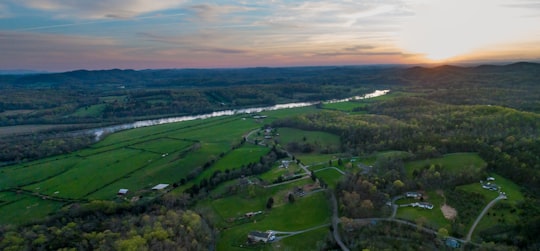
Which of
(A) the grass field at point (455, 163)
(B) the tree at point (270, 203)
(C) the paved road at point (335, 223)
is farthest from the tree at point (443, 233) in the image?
(B) the tree at point (270, 203)

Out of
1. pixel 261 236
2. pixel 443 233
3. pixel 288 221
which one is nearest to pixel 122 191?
pixel 261 236

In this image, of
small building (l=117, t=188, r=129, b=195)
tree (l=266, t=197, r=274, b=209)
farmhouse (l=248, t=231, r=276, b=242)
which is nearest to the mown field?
small building (l=117, t=188, r=129, b=195)

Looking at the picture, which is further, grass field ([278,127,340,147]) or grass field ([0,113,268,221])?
grass field ([278,127,340,147])

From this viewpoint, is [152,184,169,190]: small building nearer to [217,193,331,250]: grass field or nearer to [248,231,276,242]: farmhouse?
[217,193,331,250]: grass field

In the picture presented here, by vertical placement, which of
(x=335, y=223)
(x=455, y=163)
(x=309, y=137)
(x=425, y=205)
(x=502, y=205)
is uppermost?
(x=455, y=163)

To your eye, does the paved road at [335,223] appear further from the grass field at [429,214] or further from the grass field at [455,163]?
the grass field at [455,163]

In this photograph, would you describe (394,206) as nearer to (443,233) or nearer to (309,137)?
(443,233)
